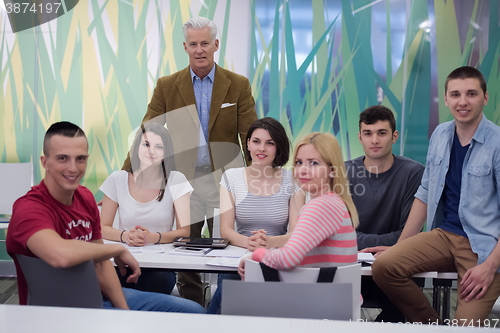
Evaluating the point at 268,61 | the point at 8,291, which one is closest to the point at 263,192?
the point at 268,61

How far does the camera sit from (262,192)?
251 centimetres

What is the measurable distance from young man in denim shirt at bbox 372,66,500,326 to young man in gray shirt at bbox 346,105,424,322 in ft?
0.39

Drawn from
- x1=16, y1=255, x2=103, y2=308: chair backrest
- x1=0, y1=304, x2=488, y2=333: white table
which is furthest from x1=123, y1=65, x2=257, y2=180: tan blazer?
x1=0, y1=304, x2=488, y2=333: white table

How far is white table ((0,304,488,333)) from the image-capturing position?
988 millimetres

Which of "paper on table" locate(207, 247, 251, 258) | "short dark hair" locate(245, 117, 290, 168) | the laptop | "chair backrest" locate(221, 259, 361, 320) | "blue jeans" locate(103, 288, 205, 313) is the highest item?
"short dark hair" locate(245, 117, 290, 168)

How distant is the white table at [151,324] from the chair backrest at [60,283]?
0.29 metres

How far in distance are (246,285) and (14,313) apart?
1.88ft

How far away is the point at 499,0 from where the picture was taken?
13.1 feet

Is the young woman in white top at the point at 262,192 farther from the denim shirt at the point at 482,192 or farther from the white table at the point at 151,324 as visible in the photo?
the white table at the point at 151,324

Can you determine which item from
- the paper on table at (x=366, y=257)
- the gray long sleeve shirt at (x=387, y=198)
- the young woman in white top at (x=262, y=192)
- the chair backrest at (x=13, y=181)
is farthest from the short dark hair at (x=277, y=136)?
the chair backrest at (x=13, y=181)

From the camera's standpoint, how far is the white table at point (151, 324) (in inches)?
38.9

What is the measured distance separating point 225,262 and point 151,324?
873 mm

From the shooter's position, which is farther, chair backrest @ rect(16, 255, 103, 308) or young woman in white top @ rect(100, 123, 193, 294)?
young woman in white top @ rect(100, 123, 193, 294)

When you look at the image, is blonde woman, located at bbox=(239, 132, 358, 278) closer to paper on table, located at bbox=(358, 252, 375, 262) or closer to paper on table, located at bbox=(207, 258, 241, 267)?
paper on table, located at bbox=(207, 258, 241, 267)
